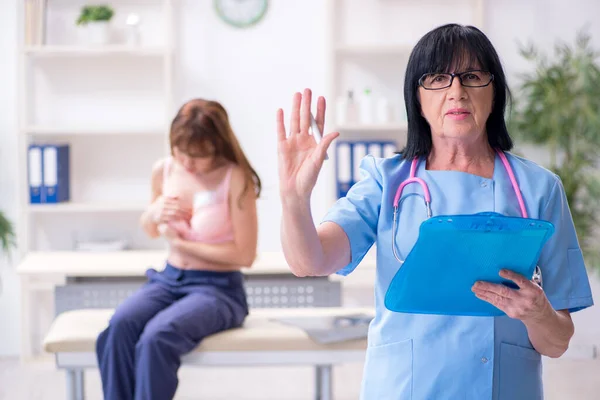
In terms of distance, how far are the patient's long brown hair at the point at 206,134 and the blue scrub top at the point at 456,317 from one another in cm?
166

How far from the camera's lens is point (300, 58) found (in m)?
4.38

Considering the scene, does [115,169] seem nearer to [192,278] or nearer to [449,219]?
[192,278]

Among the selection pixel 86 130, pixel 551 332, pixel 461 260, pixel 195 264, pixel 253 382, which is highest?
pixel 86 130

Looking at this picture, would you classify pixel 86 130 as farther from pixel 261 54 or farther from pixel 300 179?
pixel 300 179

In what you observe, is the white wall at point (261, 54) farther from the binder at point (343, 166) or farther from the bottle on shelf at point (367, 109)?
the binder at point (343, 166)

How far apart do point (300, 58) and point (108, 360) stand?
2.18 m

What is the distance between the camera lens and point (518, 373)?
4.41ft

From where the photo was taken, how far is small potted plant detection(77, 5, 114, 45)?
412cm

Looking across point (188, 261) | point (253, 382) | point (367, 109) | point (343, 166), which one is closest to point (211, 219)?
point (188, 261)

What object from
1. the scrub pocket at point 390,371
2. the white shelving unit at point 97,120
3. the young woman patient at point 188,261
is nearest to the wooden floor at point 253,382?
the white shelving unit at point 97,120

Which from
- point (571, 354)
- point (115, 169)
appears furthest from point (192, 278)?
point (115, 169)

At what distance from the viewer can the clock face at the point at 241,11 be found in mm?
4332

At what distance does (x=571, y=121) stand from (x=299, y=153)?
10.1ft

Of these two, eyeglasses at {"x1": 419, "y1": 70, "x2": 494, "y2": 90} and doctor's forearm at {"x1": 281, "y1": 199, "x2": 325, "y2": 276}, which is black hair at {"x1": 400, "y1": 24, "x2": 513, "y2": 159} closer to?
eyeglasses at {"x1": 419, "y1": 70, "x2": 494, "y2": 90}
